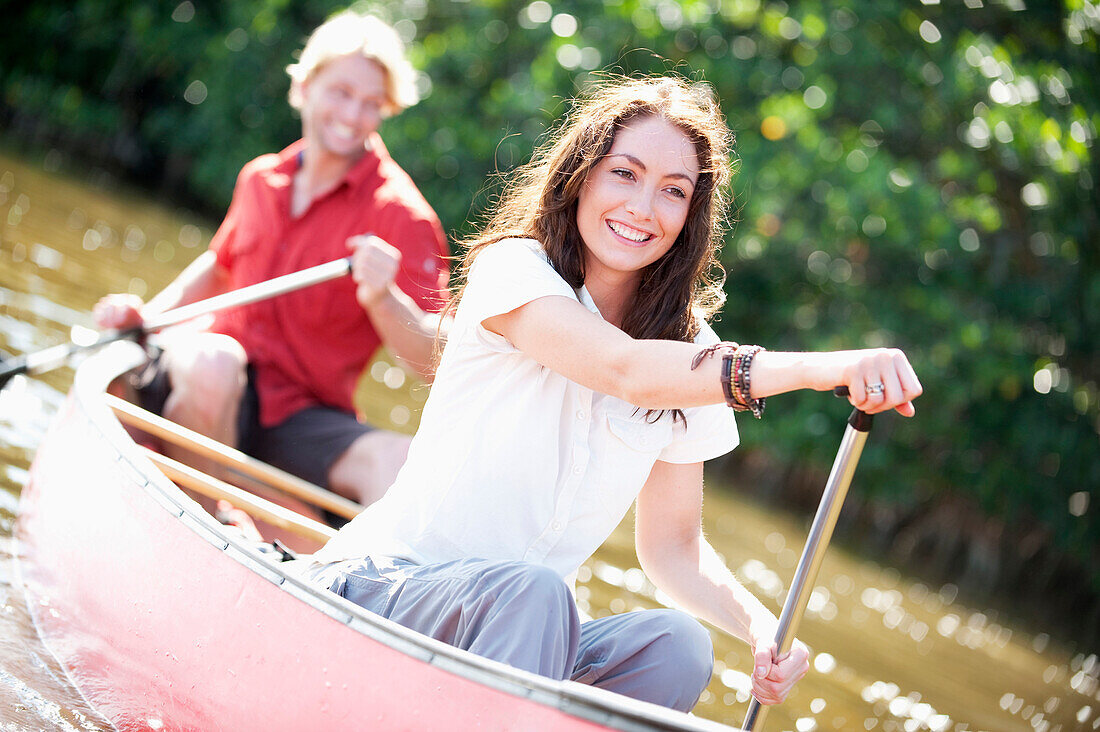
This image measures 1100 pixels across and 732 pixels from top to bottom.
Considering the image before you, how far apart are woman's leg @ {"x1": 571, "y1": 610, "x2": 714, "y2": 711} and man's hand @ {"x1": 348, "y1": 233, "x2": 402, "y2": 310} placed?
1.31 m

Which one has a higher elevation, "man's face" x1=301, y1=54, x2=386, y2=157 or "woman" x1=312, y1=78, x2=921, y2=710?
"man's face" x1=301, y1=54, x2=386, y2=157

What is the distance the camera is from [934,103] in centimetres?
895

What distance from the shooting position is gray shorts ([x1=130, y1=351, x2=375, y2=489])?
3.29 metres

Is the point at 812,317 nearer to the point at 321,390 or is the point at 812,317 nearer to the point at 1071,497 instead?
the point at 1071,497

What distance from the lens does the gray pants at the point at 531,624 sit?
172 centimetres

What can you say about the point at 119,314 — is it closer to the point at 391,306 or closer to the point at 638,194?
the point at 391,306

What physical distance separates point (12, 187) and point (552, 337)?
771cm

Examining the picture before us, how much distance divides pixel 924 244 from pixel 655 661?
278 inches

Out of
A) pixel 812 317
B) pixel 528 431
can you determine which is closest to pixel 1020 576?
pixel 812 317

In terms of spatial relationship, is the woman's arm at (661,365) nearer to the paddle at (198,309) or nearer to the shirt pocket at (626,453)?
the shirt pocket at (626,453)

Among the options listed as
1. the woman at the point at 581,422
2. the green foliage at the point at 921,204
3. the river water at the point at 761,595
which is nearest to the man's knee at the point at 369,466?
the river water at the point at 761,595

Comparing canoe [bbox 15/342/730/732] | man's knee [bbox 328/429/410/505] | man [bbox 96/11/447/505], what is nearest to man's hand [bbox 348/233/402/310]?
→ man [bbox 96/11/447/505]

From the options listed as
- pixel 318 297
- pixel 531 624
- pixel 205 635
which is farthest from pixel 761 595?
pixel 531 624

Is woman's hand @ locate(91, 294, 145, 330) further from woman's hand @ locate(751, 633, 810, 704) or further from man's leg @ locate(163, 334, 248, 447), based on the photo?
woman's hand @ locate(751, 633, 810, 704)
